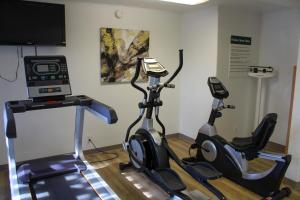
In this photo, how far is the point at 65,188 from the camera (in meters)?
2.36

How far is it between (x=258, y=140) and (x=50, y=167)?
221cm

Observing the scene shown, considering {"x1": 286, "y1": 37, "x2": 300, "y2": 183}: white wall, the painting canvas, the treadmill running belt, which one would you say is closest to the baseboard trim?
{"x1": 286, "y1": 37, "x2": 300, "y2": 183}: white wall

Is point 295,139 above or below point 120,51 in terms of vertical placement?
below

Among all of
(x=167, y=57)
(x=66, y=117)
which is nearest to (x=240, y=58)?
(x=167, y=57)

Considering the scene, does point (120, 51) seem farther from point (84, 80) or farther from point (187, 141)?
point (187, 141)

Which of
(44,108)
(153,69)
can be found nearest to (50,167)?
(44,108)

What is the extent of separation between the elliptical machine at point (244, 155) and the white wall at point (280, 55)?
1354mm

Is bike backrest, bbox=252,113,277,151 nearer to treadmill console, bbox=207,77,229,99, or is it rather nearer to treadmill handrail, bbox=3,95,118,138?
treadmill console, bbox=207,77,229,99

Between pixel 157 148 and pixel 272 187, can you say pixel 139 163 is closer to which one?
pixel 157 148

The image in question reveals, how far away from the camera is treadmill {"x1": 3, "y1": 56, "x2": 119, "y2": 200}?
2.19m

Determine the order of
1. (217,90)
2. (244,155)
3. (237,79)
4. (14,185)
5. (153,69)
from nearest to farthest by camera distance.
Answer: (14,185) → (244,155) → (153,69) → (217,90) → (237,79)

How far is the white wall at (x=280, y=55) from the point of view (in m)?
3.74

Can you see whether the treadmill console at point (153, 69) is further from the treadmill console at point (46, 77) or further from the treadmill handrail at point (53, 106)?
the treadmill console at point (46, 77)

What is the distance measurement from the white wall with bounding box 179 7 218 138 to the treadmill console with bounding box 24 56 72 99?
2.24 m
